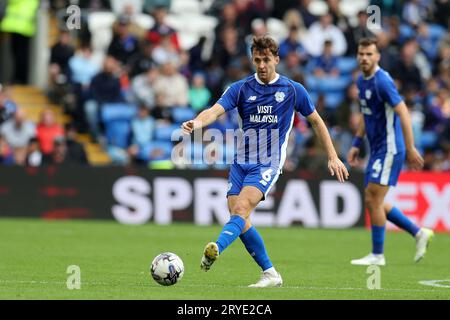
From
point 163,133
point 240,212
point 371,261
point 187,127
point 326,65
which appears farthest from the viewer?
point 326,65

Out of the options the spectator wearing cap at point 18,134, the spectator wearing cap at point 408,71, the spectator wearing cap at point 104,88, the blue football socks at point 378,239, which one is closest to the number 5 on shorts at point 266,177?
the blue football socks at point 378,239

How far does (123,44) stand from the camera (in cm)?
2325

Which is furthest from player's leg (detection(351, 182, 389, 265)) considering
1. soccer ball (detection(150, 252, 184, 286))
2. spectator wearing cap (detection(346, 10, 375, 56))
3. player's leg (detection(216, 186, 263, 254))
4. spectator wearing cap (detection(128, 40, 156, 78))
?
spectator wearing cap (detection(346, 10, 375, 56))

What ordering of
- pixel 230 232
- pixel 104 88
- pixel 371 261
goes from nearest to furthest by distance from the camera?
1. pixel 230 232
2. pixel 371 261
3. pixel 104 88

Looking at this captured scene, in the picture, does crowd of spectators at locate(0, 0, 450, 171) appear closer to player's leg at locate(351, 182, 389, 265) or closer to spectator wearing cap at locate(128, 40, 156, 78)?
spectator wearing cap at locate(128, 40, 156, 78)

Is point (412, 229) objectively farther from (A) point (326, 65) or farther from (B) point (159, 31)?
(B) point (159, 31)

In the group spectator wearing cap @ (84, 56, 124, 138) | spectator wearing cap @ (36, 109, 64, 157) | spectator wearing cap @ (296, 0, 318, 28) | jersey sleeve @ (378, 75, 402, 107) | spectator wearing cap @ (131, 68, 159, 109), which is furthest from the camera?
spectator wearing cap @ (296, 0, 318, 28)

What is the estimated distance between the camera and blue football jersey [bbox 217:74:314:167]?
1076 cm

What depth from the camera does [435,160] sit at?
21.7m

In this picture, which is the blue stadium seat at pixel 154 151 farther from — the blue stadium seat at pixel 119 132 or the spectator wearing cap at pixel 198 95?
the spectator wearing cap at pixel 198 95

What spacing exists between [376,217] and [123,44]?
421 inches

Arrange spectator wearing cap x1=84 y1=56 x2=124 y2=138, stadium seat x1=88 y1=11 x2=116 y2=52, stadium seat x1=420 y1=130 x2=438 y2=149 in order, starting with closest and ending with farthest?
spectator wearing cap x1=84 y1=56 x2=124 y2=138
stadium seat x1=420 y1=130 x2=438 y2=149
stadium seat x1=88 y1=11 x2=116 y2=52

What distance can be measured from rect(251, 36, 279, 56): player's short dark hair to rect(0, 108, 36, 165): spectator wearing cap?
448 inches

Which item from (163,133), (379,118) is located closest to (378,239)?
(379,118)
